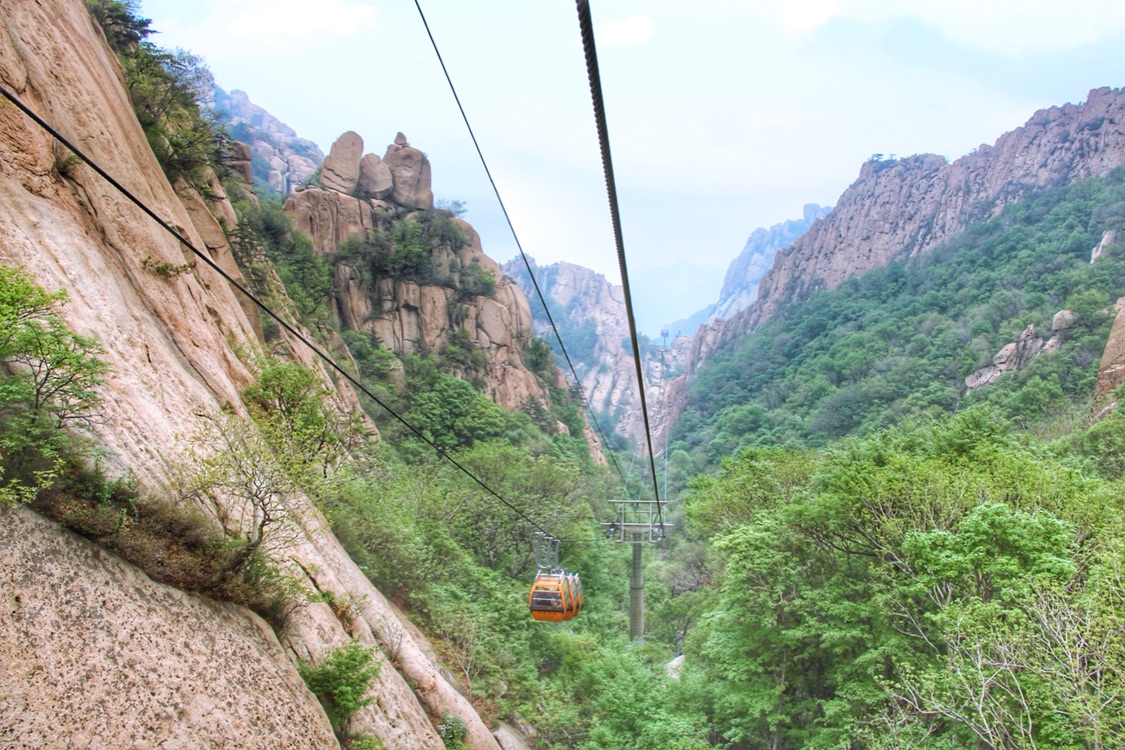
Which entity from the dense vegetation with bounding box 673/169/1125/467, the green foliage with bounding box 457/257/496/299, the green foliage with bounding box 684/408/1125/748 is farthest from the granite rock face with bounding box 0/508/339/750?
the green foliage with bounding box 457/257/496/299

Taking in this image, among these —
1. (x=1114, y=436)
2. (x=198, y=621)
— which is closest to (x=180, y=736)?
(x=198, y=621)

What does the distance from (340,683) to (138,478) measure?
389cm

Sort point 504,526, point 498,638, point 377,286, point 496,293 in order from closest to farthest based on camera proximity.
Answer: point 498,638, point 504,526, point 377,286, point 496,293

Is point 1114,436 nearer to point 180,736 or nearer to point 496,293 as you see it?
point 180,736

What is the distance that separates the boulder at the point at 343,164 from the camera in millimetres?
46281

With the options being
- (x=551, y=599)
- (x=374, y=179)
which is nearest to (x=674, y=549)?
(x=551, y=599)

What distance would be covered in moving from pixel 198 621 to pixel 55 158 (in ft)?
30.2

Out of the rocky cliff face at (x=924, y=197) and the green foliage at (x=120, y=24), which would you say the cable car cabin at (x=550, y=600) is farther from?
the rocky cliff face at (x=924, y=197)

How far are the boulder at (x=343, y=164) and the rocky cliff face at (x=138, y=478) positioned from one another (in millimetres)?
29537

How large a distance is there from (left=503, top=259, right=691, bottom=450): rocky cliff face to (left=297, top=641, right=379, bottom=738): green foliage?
3895 inches

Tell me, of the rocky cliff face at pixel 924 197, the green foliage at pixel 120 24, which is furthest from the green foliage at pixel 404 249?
the rocky cliff face at pixel 924 197

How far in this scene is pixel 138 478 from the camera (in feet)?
25.8

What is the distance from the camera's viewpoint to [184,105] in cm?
2233

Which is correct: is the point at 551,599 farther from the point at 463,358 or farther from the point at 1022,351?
the point at 1022,351
